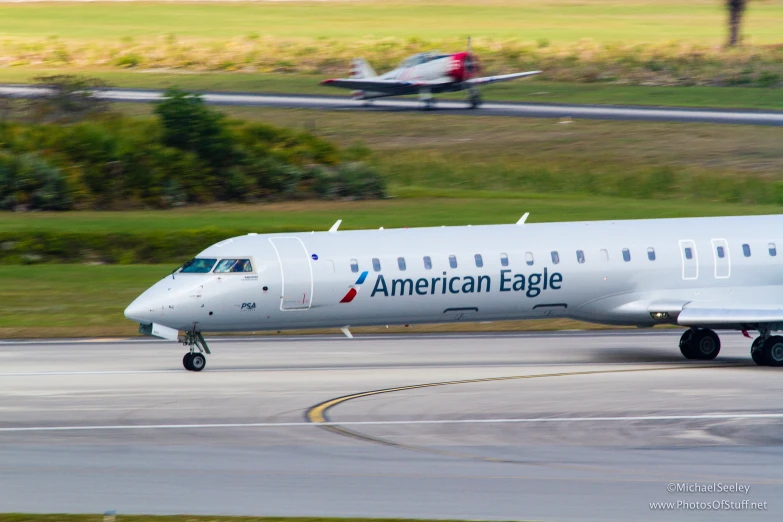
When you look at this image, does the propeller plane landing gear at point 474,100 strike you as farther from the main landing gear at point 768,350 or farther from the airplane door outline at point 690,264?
the main landing gear at point 768,350

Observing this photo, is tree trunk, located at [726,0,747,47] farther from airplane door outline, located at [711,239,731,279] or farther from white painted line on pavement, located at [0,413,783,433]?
white painted line on pavement, located at [0,413,783,433]

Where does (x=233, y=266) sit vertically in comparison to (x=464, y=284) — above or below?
above

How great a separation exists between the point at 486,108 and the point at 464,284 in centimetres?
4247

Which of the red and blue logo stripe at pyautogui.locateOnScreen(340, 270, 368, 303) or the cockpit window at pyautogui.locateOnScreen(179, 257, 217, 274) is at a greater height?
the cockpit window at pyautogui.locateOnScreen(179, 257, 217, 274)

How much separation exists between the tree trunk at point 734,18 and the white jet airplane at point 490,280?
66401 mm

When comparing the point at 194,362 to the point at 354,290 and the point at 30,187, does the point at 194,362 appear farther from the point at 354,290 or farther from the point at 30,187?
the point at 30,187

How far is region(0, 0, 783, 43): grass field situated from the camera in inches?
4090

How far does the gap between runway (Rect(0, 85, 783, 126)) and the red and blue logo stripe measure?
39.6 meters

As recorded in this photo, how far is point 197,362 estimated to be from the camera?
24688 millimetres

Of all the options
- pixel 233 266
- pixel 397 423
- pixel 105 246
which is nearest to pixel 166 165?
pixel 105 246

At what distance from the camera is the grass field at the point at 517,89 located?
68025 mm

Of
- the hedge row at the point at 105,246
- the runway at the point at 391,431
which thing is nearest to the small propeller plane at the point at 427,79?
the hedge row at the point at 105,246

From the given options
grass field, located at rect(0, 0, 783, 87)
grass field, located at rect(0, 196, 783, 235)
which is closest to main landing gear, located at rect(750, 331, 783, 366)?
grass field, located at rect(0, 196, 783, 235)

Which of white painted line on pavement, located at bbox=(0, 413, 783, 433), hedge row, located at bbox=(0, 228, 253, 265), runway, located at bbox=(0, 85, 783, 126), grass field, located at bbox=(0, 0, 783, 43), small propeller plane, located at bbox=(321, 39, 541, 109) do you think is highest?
grass field, located at bbox=(0, 0, 783, 43)
